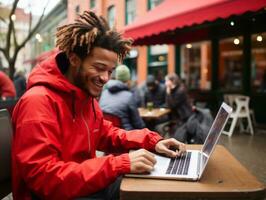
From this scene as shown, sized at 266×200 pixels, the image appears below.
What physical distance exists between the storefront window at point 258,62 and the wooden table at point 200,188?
349 inches

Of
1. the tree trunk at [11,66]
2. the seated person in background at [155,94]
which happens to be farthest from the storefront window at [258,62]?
the tree trunk at [11,66]

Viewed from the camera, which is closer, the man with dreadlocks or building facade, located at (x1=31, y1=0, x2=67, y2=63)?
the man with dreadlocks

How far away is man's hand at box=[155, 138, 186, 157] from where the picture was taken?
7.30ft

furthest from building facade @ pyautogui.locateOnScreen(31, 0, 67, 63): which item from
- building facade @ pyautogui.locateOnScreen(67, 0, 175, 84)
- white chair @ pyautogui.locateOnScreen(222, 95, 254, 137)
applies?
white chair @ pyautogui.locateOnScreen(222, 95, 254, 137)

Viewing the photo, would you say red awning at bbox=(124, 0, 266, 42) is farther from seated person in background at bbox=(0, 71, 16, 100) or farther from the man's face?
the man's face

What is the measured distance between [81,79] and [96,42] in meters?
0.20

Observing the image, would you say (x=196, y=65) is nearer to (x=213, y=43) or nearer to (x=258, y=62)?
(x=213, y=43)

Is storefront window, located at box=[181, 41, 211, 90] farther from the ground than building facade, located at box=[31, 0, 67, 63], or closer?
closer

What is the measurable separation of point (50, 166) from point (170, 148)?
83cm

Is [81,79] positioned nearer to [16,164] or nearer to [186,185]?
[16,164]

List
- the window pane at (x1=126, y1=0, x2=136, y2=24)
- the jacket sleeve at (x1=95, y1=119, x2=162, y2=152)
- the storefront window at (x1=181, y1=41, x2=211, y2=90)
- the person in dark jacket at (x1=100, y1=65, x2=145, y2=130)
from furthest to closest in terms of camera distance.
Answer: the window pane at (x1=126, y1=0, x2=136, y2=24), the storefront window at (x1=181, y1=41, x2=211, y2=90), the person in dark jacket at (x1=100, y1=65, x2=145, y2=130), the jacket sleeve at (x1=95, y1=119, x2=162, y2=152)

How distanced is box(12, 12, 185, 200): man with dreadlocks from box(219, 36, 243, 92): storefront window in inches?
360

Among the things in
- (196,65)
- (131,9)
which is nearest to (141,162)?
(196,65)

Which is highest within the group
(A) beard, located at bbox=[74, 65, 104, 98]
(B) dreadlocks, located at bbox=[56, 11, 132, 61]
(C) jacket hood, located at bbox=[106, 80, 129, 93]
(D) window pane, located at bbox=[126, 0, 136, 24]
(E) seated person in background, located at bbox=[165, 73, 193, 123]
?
(D) window pane, located at bbox=[126, 0, 136, 24]
